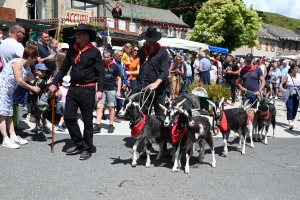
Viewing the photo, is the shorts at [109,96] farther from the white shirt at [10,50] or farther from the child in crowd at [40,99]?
the white shirt at [10,50]

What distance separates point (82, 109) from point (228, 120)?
9.97 ft

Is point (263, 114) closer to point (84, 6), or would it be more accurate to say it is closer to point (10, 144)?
point (10, 144)

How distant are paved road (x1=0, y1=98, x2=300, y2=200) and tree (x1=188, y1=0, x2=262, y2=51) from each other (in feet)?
128

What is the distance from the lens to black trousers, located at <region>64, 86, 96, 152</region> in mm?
6004

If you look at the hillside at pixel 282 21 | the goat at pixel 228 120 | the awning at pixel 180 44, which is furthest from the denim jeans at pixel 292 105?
the hillside at pixel 282 21

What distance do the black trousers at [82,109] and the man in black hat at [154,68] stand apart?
1.10 metres

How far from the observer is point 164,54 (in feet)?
20.8

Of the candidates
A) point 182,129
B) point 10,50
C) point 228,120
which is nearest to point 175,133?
point 182,129

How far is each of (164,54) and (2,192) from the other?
368 cm

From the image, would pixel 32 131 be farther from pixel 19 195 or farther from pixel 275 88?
pixel 275 88

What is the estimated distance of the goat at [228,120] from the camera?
659 cm

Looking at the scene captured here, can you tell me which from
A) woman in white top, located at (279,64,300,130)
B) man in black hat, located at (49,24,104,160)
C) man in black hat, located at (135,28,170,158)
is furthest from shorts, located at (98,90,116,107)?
woman in white top, located at (279,64,300,130)

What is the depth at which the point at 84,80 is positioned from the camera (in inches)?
235

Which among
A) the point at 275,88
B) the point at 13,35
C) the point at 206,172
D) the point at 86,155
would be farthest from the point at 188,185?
the point at 275,88
